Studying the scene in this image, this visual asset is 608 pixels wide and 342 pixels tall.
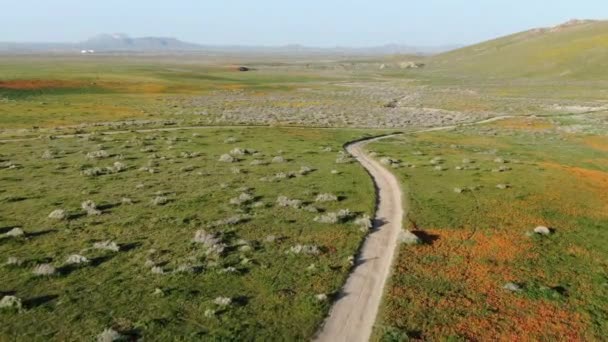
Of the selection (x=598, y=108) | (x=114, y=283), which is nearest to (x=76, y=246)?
(x=114, y=283)

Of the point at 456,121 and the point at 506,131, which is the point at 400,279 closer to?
the point at 506,131

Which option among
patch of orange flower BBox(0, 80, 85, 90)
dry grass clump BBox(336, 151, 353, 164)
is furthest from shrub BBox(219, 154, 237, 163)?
patch of orange flower BBox(0, 80, 85, 90)

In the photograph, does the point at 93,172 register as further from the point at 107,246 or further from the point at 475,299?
the point at 475,299

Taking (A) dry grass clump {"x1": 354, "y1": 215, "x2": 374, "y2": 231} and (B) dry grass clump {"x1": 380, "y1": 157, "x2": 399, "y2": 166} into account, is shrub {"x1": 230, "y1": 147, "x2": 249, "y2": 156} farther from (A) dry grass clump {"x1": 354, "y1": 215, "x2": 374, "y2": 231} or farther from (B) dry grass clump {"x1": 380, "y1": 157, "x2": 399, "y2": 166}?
Result: (A) dry grass clump {"x1": 354, "y1": 215, "x2": 374, "y2": 231}

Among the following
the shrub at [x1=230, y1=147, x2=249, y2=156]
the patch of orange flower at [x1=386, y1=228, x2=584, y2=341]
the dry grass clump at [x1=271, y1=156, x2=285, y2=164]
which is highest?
A: the patch of orange flower at [x1=386, y1=228, x2=584, y2=341]

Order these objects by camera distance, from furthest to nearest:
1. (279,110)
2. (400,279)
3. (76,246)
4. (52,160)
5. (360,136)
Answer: (279,110), (360,136), (52,160), (76,246), (400,279)

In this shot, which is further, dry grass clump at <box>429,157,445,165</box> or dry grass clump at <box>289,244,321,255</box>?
dry grass clump at <box>429,157,445,165</box>
